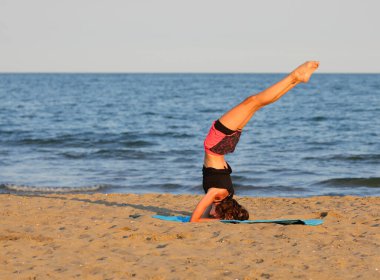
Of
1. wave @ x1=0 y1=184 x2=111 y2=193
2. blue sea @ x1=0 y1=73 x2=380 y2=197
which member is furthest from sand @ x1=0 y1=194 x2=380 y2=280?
blue sea @ x1=0 y1=73 x2=380 y2=197

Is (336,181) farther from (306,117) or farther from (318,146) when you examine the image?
(306,117)

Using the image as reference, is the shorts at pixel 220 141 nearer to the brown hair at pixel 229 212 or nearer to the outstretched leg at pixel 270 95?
the outstretched leg at pixel 270 95

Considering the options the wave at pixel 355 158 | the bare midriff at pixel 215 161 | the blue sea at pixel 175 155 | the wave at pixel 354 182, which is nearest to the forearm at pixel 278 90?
the bare midriff at pixel 215 161

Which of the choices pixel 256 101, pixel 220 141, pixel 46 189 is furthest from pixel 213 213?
pixel 46 189

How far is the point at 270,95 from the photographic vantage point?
7.76 meters

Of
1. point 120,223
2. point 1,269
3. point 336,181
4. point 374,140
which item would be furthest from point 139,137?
point 1,269

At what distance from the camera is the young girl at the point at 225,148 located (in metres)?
7.74

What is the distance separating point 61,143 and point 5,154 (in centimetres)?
407

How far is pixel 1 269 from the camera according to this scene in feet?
21.4

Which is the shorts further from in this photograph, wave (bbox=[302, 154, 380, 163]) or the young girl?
wave (bbox=[302, 154, 380, 163])

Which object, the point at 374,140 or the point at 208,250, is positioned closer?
the point at 208,250

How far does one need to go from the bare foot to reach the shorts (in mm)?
1138
